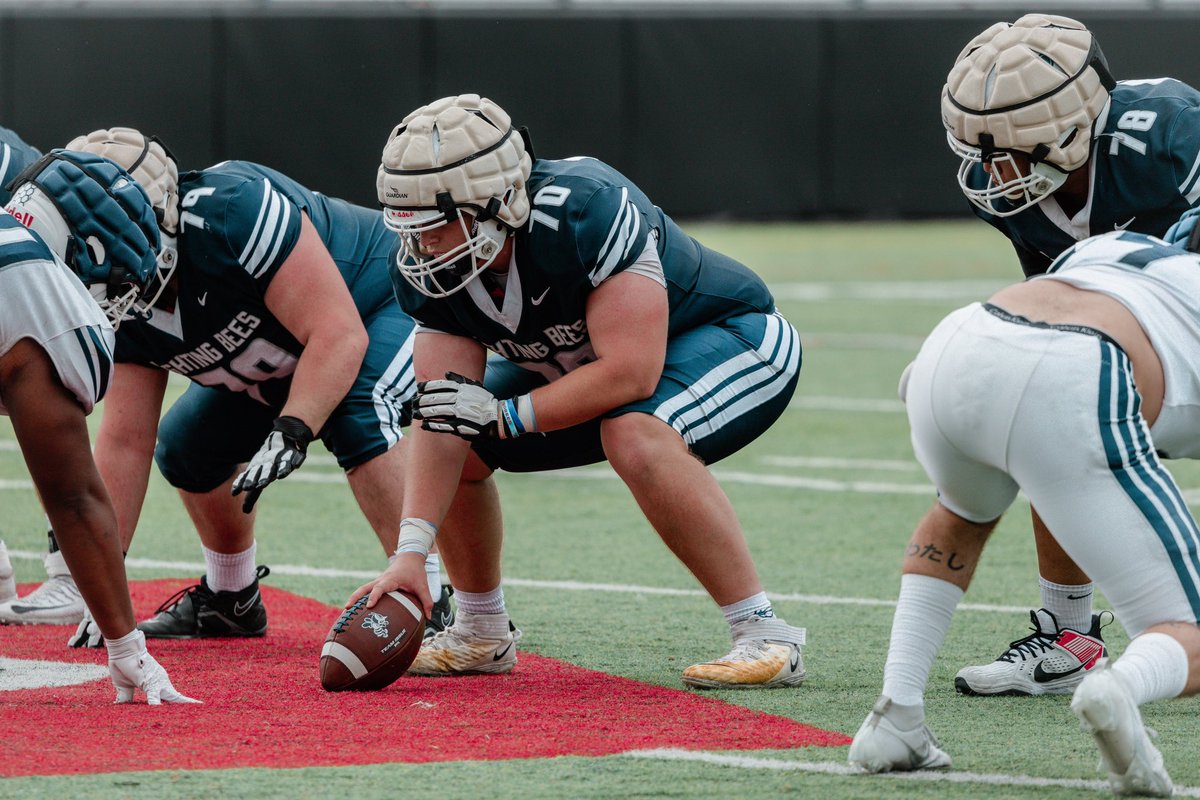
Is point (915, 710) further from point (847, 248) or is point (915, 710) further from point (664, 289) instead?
point (847, 248)

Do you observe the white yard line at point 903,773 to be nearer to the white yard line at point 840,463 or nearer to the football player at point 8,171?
the football player at point 8,171

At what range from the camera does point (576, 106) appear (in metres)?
18.5

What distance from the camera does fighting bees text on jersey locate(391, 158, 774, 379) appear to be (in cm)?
401

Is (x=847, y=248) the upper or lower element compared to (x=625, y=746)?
lower

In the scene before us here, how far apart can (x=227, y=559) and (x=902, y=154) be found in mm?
15630

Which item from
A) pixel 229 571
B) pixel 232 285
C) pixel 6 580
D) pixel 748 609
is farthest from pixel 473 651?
pixel 6 580

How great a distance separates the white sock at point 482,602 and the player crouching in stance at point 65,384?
0.85 m

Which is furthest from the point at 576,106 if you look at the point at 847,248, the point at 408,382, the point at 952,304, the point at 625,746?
the point at 625,746

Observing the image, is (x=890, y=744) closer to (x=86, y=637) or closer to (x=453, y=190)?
(x=453, y=190)

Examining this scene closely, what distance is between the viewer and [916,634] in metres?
3.17

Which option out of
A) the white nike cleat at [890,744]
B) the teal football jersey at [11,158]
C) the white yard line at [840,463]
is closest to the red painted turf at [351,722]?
the white nike cleat at [890,744]

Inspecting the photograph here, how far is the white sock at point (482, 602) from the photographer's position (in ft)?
14.5

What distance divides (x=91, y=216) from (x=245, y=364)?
84 cm

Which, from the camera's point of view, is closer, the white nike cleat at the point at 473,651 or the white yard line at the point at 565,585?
the white nike cleat at the point at 473,651
